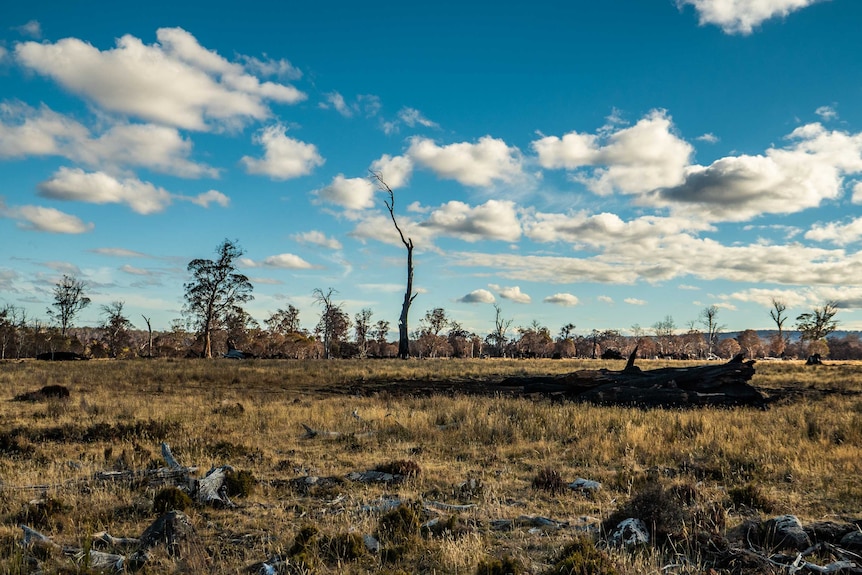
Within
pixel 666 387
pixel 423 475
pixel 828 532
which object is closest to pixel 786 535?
pixel 828 532

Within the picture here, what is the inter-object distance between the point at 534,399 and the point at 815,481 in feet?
35.2

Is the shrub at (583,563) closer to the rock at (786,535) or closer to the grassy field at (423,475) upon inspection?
the grassy field at (423,475)

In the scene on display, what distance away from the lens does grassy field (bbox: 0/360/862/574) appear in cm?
531

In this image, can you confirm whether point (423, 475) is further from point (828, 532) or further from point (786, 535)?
point (828, 532)

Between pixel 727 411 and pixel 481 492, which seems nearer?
pixel 481 492

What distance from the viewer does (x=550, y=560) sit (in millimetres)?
5113

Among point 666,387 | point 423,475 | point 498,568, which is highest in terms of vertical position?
point 666,387

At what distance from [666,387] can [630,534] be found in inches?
546

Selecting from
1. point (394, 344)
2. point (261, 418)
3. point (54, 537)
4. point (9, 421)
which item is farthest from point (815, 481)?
point (394, 344)

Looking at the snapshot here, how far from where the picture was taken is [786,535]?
523 centimetres

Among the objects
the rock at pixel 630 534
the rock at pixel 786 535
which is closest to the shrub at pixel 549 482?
the rock at pixel 630 534

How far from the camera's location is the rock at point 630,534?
211 inches

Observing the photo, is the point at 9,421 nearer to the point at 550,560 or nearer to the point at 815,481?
the point at 550,560

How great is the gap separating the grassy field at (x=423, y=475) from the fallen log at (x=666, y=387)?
1227mm
